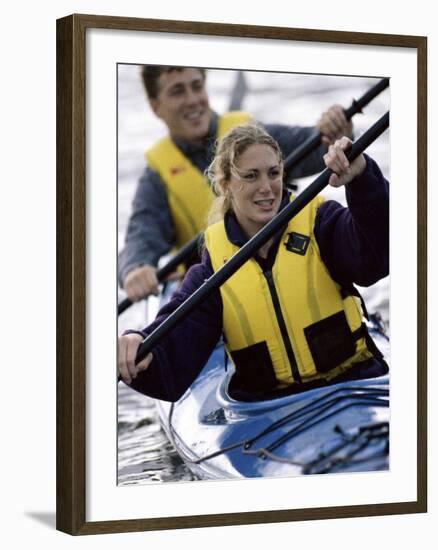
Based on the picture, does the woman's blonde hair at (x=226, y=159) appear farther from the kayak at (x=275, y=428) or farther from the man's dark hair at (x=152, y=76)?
the kayak at (x=275, y=428)

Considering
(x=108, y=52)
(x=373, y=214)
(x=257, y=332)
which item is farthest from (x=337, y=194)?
(x=108, y=52)

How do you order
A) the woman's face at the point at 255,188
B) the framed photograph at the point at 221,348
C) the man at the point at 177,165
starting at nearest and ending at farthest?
the framed photograph at the point at 221,348 → the man at the point at 177,165 → the woman's face at the point at 255,188

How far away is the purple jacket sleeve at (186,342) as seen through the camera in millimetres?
3932

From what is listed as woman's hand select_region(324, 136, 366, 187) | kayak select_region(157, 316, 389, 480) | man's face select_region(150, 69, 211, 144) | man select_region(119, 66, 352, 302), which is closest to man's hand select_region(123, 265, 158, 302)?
man select_region(119, 66, 352, 302)

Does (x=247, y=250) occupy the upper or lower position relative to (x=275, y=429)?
upper

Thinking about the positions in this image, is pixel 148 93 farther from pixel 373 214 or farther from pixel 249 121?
pixel 373 214

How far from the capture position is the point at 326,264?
13.3 feet

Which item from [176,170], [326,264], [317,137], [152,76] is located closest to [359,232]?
[326,264]

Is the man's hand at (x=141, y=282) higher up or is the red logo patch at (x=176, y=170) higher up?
the red logo patch at (x=176, y=170)

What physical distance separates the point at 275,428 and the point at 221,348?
0.82 ft

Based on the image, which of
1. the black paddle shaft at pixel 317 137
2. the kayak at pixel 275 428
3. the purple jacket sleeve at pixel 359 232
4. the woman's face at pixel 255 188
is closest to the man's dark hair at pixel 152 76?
the woman's face at pixel 255 188

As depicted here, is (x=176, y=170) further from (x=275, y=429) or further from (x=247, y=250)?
(x=275, y=429)

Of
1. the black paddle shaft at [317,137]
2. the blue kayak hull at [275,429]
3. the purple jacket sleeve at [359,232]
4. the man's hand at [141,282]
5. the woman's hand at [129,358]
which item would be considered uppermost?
the black paddle shaft at [317,137]

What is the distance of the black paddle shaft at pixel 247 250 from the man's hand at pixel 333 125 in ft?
0.15
